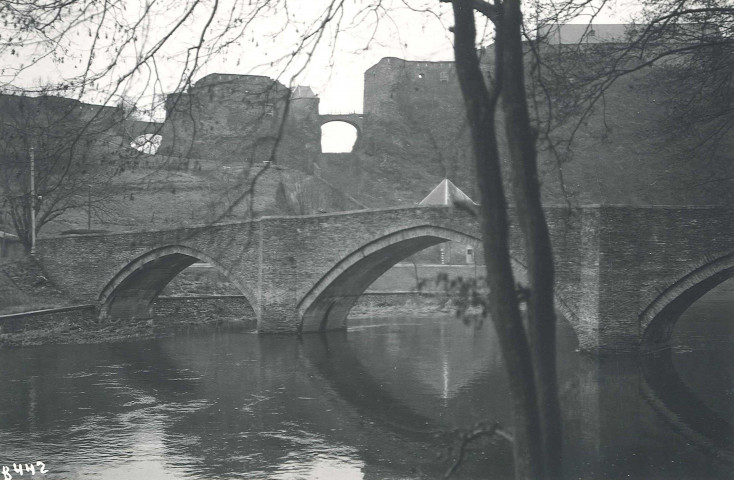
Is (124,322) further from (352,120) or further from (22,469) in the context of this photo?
(352,120)

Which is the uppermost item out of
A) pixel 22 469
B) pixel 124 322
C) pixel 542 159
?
pixel 542 159

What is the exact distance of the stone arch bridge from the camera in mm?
15438

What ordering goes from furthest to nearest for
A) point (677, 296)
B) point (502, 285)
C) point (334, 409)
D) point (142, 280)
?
point (142, 280)
point (677, 296)
point (334, 409)
point (502, 285)

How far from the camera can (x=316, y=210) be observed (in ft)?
132

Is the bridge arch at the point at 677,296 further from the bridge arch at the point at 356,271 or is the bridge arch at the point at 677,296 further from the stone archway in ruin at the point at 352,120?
the stone archway in ruin at the point at 352,120

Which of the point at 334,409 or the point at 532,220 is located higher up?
the point at 532,220

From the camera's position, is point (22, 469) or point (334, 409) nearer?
point (22, 469)

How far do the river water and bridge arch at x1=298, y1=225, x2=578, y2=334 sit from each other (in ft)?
3.88

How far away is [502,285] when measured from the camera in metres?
3.25

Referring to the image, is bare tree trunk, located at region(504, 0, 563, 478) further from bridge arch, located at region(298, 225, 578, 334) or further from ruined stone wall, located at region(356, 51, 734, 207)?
ruined stone wall, located at region(356, 51, 734, 207)

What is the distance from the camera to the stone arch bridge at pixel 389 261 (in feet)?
50.6

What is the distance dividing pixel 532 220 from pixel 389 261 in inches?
694

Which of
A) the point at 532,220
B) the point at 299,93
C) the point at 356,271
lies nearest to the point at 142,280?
the point at 356,271

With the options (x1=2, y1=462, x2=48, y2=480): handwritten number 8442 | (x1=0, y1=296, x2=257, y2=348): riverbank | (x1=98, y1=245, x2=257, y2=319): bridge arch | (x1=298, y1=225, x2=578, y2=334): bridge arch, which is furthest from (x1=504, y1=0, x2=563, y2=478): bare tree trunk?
(x1=98, y1=245, x2=257, y2=319): bridge arch
